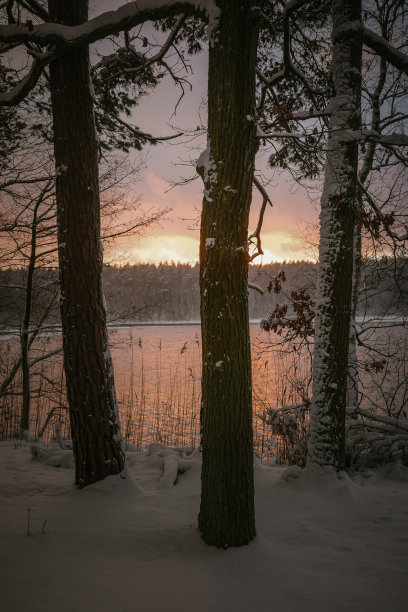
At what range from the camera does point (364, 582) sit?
92.8 inches

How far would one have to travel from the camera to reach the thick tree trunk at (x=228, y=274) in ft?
8.32

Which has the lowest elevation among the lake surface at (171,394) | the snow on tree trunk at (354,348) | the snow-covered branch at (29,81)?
the lake surface at (171,394)

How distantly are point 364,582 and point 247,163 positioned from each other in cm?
321

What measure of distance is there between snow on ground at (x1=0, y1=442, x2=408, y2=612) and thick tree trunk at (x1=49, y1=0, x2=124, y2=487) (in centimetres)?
49

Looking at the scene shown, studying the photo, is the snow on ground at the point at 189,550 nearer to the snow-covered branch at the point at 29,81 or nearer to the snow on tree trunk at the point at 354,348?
the snow on tree trunk at the point at 354,348

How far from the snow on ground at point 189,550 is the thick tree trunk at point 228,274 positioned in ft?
1.29

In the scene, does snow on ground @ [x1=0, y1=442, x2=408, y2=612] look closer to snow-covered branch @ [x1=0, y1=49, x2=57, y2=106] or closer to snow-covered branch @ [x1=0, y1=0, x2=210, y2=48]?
Answer: snow-covered branch @ [x1=0, y1=49, x2=57, y2=106]

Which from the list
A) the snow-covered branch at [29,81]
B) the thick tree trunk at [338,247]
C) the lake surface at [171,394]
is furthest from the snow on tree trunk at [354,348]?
the snow-covered branch at [29,81]

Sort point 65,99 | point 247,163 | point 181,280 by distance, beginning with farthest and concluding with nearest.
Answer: point 181,280 → point 65,99 → point 247,163

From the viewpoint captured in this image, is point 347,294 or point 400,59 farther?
point 347,294

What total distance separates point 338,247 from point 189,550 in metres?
3.51

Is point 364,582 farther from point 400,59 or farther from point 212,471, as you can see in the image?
point 400,59

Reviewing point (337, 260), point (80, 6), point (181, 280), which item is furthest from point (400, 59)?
point (181, 280)

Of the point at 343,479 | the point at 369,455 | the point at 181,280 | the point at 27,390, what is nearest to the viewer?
the point at 343,479
